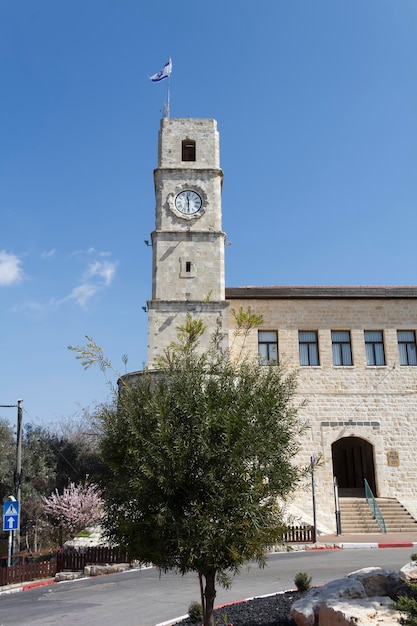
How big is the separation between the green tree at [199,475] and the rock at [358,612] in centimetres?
111

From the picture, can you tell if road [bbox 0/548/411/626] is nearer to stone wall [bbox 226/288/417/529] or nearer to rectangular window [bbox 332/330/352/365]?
stone wall [bbox 226/288/417/529]

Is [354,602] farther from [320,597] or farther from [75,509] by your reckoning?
[75,509]

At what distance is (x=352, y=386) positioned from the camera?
27.3 meters

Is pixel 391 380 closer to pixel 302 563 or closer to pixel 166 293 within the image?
pixel 166 293

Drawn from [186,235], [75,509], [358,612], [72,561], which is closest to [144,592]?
[72,561]

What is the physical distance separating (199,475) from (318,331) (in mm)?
21122

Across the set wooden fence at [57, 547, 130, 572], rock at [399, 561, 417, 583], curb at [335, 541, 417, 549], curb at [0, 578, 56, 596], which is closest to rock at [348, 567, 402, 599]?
rock at [399, 561, 417, 583]

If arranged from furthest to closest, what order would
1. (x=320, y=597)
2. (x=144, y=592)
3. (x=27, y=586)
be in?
(x=27, y=586)
(x=144, y=592)
(x=320, y=597)

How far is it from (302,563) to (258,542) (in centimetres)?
938

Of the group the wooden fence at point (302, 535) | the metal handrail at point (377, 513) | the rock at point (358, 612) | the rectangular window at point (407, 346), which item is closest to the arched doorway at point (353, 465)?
the metal handrail at point (377, 513)

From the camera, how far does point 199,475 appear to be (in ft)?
25.2

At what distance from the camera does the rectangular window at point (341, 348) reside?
91.4 ft

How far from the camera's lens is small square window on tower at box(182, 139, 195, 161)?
100ft

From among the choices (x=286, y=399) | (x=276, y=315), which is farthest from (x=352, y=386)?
(x=286, y=399)
